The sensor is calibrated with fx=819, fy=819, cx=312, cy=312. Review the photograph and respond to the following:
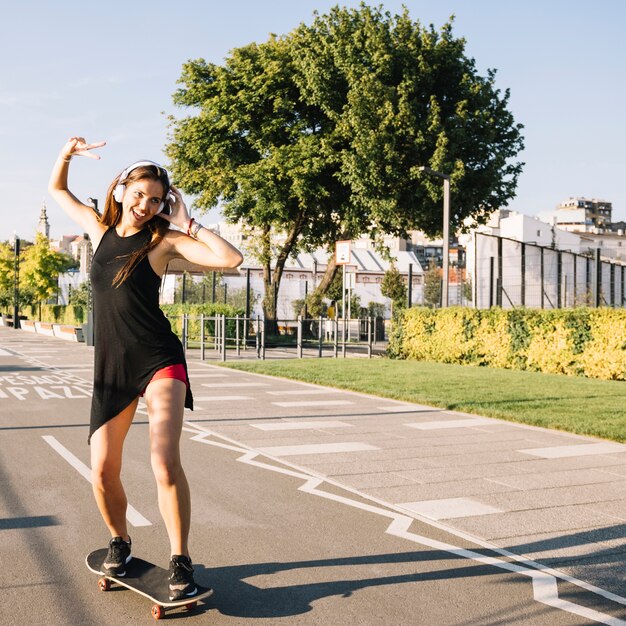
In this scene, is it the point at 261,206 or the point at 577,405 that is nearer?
the point at 577,405

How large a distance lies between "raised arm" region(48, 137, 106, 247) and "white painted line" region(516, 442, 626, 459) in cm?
565

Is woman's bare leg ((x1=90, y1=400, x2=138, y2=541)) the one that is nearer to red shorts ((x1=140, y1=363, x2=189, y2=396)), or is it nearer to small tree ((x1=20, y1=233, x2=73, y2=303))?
red shorts ((x1=140, y1=363, x2=189, y2=396))

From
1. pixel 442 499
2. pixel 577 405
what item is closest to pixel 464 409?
pixel 577 405

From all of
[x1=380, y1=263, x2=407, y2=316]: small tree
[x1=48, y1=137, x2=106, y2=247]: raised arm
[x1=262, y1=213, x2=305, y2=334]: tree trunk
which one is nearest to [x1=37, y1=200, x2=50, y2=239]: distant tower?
[x1=380, y1=263, x2=407, y2=316]: small tree

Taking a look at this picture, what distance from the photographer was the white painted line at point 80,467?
538 centimetres

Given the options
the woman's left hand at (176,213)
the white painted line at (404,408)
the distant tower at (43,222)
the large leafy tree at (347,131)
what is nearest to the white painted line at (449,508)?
the woman's left hand at (176,213)

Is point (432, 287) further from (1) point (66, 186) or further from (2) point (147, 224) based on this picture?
(2) point (147, 224)

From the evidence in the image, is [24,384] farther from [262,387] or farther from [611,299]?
[611,299]

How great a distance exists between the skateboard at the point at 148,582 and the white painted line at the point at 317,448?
4.16 m

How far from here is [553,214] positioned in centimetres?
11956

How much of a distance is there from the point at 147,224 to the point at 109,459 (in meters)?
1.11

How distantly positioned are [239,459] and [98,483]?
412cm

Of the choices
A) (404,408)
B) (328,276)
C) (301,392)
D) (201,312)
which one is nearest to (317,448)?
(404,408)

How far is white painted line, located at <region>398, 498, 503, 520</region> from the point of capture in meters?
5.77
